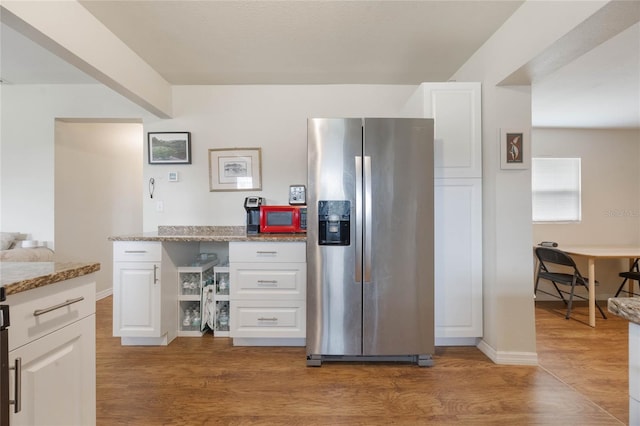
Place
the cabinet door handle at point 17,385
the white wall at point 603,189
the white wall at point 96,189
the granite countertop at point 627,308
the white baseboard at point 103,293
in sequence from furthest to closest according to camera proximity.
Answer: the white wall at point 603,189 → the white baseboard at point 103,293 → the white wall at point 96,189 → the cabinet door handle at point 17,385 → the granite countertop at point 627,308

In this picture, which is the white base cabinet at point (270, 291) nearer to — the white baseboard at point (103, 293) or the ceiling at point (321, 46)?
the ceiling at point (321, 46)

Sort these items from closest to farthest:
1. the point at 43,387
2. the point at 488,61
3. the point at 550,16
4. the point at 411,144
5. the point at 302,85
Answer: the point at 43,387 → the point at 550,16 → the point at 411,144 → the point at 488,61 → the point at 302,85

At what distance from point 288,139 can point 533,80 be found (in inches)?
84.7

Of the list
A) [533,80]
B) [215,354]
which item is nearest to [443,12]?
[533,80]

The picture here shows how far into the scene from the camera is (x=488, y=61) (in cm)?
239

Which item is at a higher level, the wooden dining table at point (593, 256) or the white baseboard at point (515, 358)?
the wooden dining table at point (593, 256)

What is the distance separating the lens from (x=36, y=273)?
1015 mm

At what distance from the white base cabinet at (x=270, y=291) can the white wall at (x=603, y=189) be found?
3.49 metres

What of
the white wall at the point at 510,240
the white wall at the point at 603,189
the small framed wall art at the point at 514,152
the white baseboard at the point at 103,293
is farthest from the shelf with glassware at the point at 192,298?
the white wall at the point at 603,189

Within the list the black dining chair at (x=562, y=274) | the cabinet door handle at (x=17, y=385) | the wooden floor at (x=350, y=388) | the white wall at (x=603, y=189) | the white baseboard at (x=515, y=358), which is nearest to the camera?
the cabinet door handle at (x=17, y=385)

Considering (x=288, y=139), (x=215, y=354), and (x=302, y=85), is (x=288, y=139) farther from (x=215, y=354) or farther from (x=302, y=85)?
(x=215, y=354)

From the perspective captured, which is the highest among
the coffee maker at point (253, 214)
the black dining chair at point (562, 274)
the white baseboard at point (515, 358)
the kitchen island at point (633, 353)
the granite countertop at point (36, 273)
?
the coffee maker at point (253, 214)

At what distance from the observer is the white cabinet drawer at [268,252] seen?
8.21 ft

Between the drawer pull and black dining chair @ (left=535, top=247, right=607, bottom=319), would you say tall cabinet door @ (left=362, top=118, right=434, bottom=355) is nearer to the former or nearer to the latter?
the drawer pull
